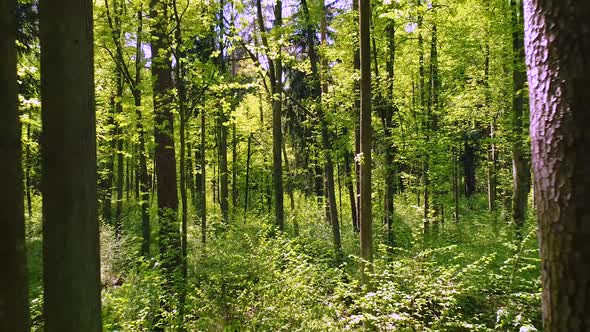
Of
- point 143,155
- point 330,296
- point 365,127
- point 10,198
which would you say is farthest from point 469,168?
point 10,198

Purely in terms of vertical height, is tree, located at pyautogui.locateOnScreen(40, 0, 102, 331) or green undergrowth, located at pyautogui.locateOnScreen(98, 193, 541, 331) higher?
tree, located at pyautogui.locateOnScreen(40, 0, 102, 331)

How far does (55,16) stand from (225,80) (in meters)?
6.35

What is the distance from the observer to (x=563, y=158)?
1744mm

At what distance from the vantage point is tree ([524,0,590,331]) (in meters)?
1.68

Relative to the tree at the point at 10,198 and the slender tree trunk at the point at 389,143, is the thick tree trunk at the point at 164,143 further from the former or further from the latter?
the slender tree trunk at the point at 389,143

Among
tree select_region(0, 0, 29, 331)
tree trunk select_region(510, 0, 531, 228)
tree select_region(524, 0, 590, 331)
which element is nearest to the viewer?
tree select_region(524, 0, 590, 331)

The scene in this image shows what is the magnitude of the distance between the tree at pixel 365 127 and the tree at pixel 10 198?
4.58 metres

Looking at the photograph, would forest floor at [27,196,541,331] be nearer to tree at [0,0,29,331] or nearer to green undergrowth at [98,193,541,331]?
green undergrowth at [98,193,541,331]

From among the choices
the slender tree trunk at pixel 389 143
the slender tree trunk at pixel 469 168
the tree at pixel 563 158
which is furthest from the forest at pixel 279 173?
the slender tree trunk at pixel 469 168

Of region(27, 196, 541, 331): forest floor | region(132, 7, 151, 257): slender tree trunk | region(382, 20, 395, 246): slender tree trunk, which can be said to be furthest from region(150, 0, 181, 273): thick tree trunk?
region(382, 20, 395, 246): slender tree trunk

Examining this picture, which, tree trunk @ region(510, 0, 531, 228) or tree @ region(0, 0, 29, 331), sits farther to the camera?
tree trunk @ region(510, 0, 531, 228)

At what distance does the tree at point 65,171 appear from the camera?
220 centimetres

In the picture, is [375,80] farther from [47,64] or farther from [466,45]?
[47,64]

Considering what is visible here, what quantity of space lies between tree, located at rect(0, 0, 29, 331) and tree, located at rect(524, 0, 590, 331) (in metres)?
2.65
